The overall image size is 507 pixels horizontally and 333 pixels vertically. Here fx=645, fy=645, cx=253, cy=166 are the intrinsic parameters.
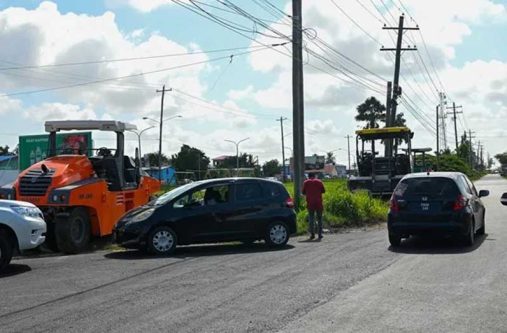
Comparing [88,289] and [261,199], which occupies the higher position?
[261,199]

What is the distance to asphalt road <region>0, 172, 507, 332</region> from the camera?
22.6 feet

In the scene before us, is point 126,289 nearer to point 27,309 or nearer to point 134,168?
point 27,309

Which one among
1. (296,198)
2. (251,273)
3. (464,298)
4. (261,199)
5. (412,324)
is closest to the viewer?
(412,324)

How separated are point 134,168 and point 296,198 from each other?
642 centimetres

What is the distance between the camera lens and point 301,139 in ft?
70.6

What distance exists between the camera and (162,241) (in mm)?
13266

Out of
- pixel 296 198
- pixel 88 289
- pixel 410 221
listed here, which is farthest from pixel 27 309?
pixel 296 198

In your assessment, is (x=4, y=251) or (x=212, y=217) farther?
(x=212, y=217)

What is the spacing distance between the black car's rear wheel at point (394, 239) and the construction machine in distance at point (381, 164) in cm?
1298

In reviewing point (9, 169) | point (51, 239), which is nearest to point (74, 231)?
point (51, 239)

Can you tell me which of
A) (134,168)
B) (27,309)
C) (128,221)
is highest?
(134,168)

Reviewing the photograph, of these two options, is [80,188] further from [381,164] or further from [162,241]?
[381,164]

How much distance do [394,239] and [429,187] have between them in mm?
1312

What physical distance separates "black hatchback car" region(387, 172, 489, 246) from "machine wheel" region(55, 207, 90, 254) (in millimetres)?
6795
